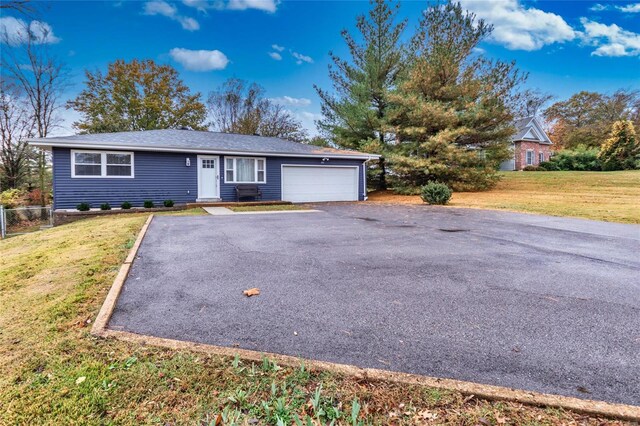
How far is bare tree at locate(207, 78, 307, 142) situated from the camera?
2916cm

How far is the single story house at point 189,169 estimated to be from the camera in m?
11.7

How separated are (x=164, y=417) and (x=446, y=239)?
5.63 meters

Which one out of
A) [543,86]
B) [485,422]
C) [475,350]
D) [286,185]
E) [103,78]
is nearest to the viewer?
[485,422]

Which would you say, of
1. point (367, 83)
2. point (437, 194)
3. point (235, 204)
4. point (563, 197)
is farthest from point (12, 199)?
point (563, 197)

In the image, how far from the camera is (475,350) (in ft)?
7.23

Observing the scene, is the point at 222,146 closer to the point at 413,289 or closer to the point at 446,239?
the point at 446,239

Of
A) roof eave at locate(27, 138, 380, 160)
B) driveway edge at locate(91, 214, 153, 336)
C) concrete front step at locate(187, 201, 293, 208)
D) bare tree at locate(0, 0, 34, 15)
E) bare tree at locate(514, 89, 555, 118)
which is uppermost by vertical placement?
bare tree at locate(514, 89, 555, 118)

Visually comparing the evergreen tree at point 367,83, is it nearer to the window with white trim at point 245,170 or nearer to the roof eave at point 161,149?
the roof eave at point 161,149

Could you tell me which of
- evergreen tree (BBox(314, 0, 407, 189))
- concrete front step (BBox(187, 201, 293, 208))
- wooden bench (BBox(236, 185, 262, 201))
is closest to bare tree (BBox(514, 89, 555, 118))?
evergreen tree (BBox(314, 0, 407, 189))

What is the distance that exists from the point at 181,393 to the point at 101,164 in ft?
42.8

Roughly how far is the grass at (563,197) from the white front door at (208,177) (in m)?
8.25

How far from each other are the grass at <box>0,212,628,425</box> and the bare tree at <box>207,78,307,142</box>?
28.3m

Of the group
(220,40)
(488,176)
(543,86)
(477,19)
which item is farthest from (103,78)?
(543,86)

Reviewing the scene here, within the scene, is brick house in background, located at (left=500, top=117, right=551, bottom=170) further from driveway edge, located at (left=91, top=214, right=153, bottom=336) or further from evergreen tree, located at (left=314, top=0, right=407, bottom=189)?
driveway edge, located at (left=91, top=214, right=153, bottom=336)
